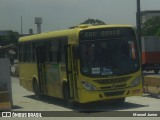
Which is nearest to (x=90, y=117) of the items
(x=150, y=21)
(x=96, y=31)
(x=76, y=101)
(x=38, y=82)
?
(x=76, y=101)

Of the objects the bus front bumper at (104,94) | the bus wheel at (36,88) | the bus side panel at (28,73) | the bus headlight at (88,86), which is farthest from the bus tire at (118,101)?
the bus side panel at (28,73)

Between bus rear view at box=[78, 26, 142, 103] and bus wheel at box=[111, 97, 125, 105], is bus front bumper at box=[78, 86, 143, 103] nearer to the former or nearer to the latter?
bus rear view at box=[78, 26, 142, 103]

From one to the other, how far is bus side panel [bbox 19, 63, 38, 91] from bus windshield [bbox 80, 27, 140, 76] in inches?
195

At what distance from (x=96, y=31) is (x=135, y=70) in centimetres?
180

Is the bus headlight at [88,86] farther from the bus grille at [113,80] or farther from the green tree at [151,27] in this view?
the green tree at [151,27]

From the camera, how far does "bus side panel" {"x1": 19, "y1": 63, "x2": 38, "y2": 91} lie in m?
20.5

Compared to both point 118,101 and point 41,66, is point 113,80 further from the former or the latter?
point 41,66

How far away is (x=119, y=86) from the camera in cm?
1585

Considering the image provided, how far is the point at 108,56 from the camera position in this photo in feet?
52.0

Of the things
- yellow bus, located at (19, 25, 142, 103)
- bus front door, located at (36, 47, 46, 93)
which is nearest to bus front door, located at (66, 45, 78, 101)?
yellow bus, located at (19, 25, 142, 103)

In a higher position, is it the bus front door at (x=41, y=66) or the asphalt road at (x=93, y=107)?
the bus front door at (x=41, y=66)

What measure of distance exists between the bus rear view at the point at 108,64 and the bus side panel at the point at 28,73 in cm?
494

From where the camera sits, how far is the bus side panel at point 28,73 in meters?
20.5

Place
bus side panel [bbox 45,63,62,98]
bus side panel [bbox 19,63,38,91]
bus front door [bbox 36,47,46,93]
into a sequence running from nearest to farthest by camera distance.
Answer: bus side panel [bbox 45,63,62,98] → bus front door [bbox 36,47,46,93] → bus side panel [bbox 19,63,38,91]
